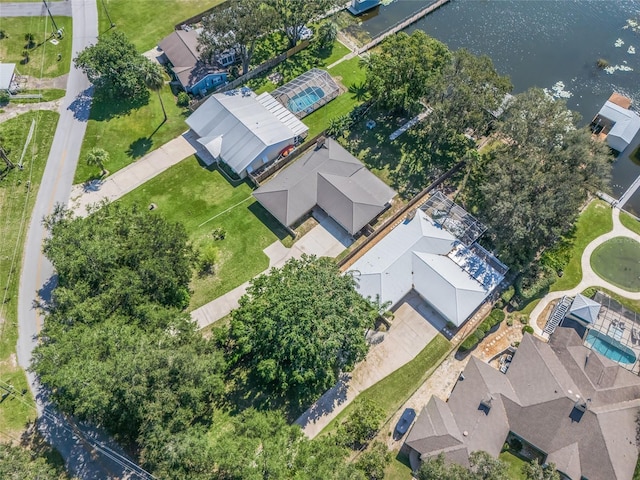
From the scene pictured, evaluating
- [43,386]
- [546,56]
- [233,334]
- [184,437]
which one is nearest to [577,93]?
[546,56]

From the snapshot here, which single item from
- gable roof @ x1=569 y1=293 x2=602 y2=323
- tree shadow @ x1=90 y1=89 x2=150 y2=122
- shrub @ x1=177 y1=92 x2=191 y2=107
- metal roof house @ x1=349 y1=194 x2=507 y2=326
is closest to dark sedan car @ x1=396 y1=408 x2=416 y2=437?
metal roof house @ x1=349 y1=194 x2=507 y2=326

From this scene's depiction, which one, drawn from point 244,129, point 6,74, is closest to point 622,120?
point 244,129

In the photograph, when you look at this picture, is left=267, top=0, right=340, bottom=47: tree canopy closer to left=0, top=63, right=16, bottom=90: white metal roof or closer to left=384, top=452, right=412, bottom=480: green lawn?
left=0, top=63, right=16, bottom=90: white metal roof

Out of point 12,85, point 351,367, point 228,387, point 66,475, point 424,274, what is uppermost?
point 12,85

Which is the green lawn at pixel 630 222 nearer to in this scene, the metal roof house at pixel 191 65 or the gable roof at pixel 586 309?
the gable roof at pixel 586 309

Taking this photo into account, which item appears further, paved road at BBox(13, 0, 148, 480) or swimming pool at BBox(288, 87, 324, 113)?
swimming pool at BBox(288, 87, 324, 113)

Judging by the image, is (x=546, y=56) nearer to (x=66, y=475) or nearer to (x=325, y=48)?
(x=325, y=48)
